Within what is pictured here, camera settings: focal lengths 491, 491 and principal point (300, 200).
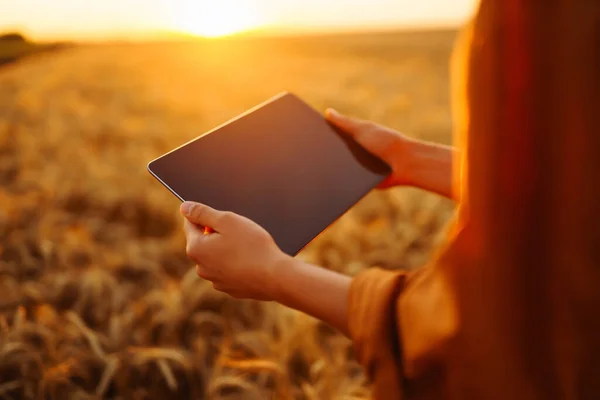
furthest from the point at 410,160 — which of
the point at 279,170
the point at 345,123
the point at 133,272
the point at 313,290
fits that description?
the point at 133,272

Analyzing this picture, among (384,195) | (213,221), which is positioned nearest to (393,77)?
(384,195)

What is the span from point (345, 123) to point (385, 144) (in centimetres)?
10

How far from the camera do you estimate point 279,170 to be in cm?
85

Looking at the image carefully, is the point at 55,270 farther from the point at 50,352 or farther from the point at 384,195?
the point at 384,195

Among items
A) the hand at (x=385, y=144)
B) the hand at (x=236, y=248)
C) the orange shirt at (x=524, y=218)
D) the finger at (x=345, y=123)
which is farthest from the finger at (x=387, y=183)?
the orange shirt at (x=524, y=218)

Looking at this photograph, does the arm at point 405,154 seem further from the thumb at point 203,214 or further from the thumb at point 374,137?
the thumb at point 203,214

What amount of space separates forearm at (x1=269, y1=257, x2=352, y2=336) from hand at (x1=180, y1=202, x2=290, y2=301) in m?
0.01

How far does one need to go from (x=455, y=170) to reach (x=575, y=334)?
564 mm

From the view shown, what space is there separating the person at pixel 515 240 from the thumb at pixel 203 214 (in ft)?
0.85

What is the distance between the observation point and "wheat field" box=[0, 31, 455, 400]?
41.7 inches

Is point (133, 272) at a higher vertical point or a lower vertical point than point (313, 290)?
lower

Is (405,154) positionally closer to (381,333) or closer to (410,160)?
(410,160)

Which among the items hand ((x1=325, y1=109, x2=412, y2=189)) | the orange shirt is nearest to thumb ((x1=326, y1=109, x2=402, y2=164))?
hand ((x1=325, y1=109, x2=412, y2=189))

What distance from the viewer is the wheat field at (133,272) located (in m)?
1.06
